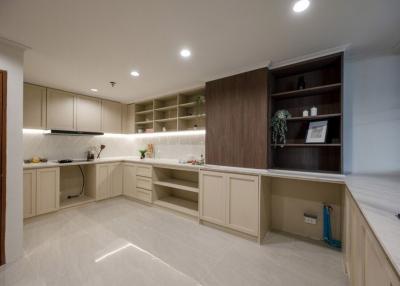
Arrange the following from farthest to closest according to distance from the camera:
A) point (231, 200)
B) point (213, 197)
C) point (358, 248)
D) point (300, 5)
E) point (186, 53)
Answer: point (213, 197), point (231, 200), point (186, 53), point (300, 5), point (358, 248)

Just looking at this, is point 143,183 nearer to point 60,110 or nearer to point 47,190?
point 47,190

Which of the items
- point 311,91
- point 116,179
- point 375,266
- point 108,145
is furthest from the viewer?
point 108,145

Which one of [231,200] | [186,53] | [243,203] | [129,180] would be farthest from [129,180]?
[186,53]

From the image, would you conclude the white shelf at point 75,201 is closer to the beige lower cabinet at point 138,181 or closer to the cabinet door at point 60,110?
the beige lower cabinet at point 138,181

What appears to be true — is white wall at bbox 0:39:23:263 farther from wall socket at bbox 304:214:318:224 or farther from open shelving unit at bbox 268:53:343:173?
wall socket at bbox 304:214:318:224

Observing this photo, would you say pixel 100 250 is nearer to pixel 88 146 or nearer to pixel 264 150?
pixel 264 150

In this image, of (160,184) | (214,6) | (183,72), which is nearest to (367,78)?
(214,6)

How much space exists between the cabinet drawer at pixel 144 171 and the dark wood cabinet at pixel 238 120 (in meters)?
1.37

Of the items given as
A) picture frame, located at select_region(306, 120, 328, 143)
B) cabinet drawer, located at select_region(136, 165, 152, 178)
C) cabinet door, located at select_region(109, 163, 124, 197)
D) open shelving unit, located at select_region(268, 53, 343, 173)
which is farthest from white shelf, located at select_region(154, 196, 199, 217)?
picture frame, located at select_region(306, 120, 328, 143)

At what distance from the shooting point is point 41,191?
9.11ft

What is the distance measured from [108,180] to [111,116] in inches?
61.7

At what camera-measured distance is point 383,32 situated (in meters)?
1.65

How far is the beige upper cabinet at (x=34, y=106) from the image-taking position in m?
2.92

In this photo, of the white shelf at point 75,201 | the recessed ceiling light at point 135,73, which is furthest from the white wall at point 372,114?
the white shelf at point 75,201
